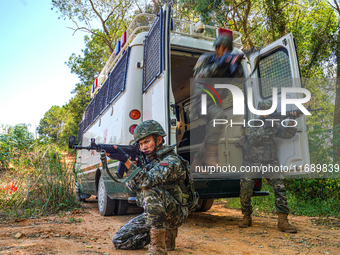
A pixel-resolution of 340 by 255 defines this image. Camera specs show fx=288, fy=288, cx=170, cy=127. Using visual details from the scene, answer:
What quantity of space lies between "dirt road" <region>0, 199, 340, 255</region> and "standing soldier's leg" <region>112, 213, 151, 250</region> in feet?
0.30

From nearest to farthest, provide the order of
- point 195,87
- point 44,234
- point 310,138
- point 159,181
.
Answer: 1. point 159,181
2. point 44,234
3. point 195,87
4. point 310,138

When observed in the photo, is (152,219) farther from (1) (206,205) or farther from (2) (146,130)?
(1) (206,205)

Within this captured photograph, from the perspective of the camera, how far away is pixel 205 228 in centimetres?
421

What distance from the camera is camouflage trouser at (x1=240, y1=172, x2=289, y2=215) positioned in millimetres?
3777

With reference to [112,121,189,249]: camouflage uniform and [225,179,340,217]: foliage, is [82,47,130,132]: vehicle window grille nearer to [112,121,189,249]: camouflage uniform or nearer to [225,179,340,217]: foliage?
[112,121,189,249]: camouflage uniform

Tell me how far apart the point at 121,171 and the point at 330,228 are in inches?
125

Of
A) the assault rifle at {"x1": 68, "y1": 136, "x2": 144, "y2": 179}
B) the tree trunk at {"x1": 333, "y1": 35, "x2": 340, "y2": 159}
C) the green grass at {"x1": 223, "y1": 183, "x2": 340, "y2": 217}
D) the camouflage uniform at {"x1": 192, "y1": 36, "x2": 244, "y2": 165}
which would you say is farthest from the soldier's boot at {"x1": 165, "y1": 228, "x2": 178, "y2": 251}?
the tree trunk at {"x1": 333, "y1": 35, "x2": 340, "y2": 159}

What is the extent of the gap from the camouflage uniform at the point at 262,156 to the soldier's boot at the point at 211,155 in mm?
474

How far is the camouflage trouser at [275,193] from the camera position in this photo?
3.78 meters

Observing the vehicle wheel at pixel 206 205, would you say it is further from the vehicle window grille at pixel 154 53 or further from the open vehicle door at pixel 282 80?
the vehicle window grille at pixel 154 53

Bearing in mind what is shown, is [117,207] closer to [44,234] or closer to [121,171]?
[44,234]

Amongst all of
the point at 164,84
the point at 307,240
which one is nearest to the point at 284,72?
the point at 164,84

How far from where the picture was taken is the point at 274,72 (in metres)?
4.18

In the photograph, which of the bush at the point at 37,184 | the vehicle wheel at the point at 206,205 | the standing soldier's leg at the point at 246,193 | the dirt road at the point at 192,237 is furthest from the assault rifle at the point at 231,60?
the bush at the point at 37,184
